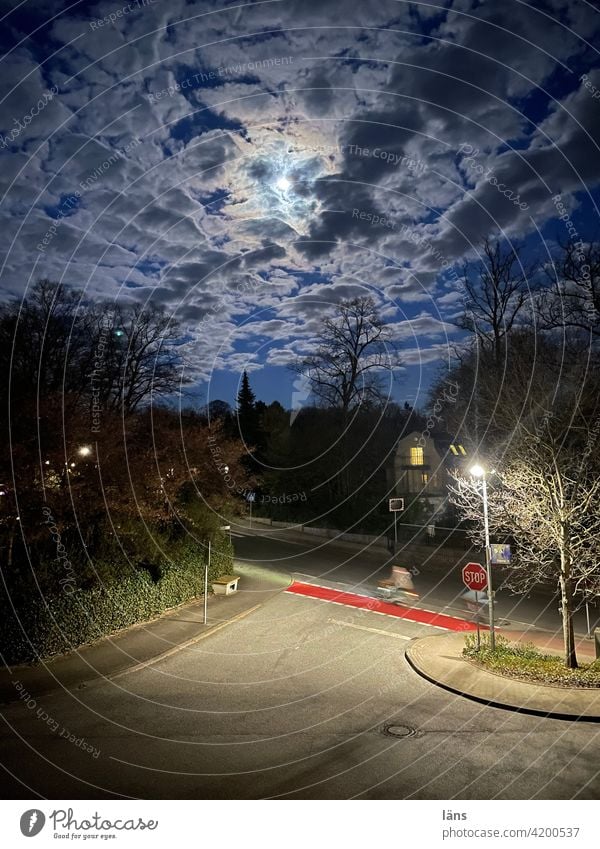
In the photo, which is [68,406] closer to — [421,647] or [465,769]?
[421,647]

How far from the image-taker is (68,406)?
16406 mm

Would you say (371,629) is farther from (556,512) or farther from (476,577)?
(556,512)

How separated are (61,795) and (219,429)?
50.5 ft

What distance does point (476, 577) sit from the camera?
15.2 m

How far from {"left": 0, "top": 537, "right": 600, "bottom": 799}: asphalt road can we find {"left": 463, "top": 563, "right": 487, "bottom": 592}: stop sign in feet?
9.94

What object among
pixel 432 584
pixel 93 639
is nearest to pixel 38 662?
pixel 93 639

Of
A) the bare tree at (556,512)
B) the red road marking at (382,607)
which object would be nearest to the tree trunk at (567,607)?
the bare tree at (556,512)

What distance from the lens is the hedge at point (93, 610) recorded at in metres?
14.1

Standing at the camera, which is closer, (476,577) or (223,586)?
(476,577)

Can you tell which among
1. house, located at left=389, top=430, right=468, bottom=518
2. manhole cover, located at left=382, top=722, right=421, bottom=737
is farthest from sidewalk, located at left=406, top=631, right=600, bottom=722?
house, located at left=389, top=430, right=468, bottom=518

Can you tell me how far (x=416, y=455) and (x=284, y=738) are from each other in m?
39.1

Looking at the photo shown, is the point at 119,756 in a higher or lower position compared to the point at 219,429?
lower

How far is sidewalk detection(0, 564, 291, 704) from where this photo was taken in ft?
43.2

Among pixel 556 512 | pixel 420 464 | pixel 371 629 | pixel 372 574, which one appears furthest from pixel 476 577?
pixel 420 464
